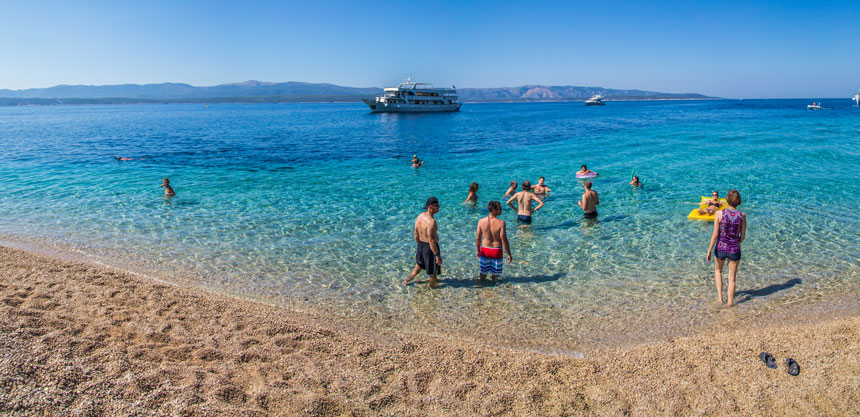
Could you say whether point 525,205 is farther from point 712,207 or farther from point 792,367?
point 792,367

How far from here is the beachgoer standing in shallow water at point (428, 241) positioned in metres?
7.74

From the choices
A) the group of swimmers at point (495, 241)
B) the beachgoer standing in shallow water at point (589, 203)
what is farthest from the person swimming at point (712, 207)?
the group of swimmers at point (495, 241)

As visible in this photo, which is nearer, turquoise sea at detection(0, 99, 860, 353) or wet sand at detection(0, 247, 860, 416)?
wet sand at detection(0, 247, 860, 416)

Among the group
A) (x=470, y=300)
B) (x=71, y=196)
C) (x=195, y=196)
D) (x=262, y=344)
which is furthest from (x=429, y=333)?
(x=71, y=196)

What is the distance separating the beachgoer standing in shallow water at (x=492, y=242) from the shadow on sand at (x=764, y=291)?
405 centimetres

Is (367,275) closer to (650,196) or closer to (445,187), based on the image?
(445,187)

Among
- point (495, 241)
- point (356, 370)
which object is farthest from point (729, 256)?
point (356, 370)

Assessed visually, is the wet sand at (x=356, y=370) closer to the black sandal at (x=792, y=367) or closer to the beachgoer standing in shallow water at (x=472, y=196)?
the black sandal at (x=792, y=367)

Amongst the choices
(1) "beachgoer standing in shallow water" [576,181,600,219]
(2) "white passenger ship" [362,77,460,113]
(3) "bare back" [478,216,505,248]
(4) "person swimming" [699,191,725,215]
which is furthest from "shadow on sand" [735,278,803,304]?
(2) "white passenger ship" [362,77,460,113]

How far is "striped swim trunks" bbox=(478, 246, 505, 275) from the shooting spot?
26.9 ft

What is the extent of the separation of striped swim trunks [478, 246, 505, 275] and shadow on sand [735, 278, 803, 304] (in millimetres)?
4039

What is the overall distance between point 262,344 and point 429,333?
2407 millimetres

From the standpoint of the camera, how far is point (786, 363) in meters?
5.58

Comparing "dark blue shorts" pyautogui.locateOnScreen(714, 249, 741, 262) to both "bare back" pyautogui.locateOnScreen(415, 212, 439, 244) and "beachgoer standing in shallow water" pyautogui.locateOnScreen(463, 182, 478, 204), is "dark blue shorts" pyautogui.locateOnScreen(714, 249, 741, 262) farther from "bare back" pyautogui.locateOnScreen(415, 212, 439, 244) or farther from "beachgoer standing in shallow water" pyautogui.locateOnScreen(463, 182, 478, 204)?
"beachgoer standing in shallow water" pyautogui.locateOnScreen(463, 182, 478, 204)
